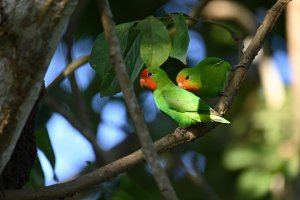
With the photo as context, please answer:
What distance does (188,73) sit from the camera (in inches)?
101

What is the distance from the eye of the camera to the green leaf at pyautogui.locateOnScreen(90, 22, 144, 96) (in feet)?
7.79

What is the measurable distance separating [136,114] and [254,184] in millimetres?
3272

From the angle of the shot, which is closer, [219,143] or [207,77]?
[207,77]

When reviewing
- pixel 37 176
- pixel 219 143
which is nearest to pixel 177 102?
pixel 37 176

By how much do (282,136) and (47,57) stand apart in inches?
133

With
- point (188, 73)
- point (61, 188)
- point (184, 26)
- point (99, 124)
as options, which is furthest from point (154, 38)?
point (99, 124)

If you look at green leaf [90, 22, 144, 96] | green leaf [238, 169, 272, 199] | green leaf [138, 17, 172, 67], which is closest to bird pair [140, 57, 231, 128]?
green leaf [90, 22, 144, 96]

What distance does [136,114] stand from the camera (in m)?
1.62

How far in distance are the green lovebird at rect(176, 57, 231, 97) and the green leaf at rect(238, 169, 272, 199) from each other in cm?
223

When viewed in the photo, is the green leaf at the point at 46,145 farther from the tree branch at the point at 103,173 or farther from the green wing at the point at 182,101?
the tree branch at the point at 103,173

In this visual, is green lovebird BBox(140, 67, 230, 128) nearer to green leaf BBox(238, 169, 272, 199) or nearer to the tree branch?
the tree branch

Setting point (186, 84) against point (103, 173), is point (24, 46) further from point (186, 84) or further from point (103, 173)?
point (186, 84)

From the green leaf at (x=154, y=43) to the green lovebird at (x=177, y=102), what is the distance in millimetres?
224

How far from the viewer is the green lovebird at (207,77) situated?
2547 millimetres
